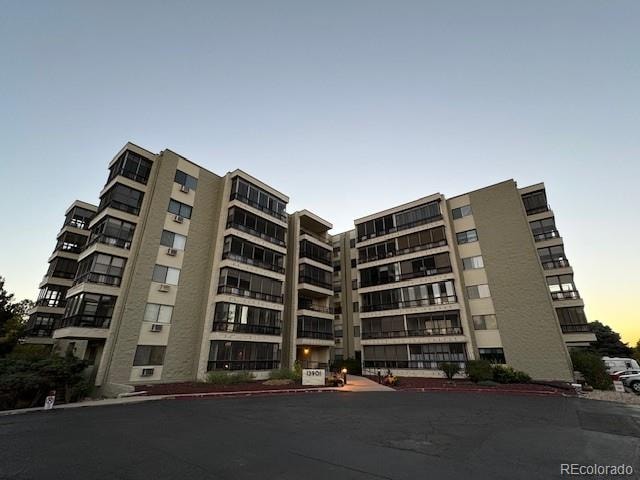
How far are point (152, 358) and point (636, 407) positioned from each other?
104 ft

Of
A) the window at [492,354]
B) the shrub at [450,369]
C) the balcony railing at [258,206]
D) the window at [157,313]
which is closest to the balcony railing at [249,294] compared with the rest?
the window at [157,313]

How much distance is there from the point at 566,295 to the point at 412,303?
1651 centimetres

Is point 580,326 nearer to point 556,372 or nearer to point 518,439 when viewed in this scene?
point 556,372

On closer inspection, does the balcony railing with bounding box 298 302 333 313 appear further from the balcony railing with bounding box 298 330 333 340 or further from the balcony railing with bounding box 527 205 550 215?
the balcony railing with bounding box 527 205 550 215

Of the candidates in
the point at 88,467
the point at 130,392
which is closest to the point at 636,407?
the point at 88,467

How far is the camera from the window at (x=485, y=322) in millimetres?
29953

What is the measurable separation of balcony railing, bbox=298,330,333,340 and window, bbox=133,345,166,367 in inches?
592

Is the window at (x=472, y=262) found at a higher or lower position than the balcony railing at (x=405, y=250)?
lower

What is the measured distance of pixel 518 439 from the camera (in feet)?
29.4

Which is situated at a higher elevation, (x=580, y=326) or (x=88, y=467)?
(x=580, y=326)

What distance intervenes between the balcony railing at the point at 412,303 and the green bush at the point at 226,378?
18654 millimetres

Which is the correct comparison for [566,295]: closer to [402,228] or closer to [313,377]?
[402,228]

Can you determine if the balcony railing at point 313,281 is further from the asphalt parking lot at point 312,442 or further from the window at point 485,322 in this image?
the asphalt parking lot at point 312,442

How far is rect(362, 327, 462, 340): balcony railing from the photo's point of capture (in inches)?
1223
